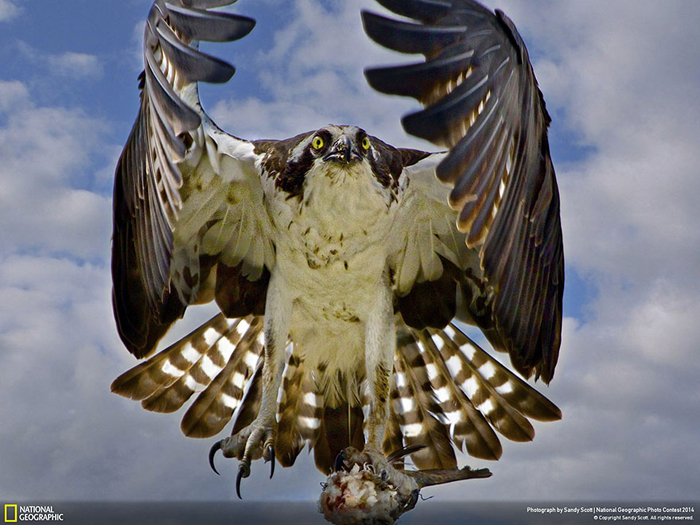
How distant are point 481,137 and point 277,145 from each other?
A: 1833 millimetres

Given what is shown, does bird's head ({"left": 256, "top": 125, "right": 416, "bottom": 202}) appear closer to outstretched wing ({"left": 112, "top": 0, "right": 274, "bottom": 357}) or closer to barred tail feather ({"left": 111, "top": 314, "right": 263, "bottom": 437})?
outstretched wing ({"left": 112, "top": 0, "right": 274, "bottom": 357})

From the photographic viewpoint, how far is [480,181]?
3383mm

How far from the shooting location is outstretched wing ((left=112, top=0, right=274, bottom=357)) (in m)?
3.46

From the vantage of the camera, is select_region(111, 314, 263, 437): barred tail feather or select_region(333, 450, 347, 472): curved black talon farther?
select_region(111, 314, 263, 437): barred tail feather

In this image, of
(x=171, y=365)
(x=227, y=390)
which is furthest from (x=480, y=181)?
(x=171, y=365)

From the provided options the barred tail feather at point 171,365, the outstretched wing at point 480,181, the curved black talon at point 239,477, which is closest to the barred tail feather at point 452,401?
the outstretched wing at point 480,181

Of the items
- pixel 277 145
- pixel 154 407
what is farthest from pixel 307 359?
pixel 277 145

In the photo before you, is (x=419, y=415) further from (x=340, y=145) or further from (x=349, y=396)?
(x=340, y=145)

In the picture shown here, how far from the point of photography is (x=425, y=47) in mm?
3299

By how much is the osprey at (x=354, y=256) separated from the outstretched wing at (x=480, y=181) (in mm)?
12

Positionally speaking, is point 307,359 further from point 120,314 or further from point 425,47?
point 425,47

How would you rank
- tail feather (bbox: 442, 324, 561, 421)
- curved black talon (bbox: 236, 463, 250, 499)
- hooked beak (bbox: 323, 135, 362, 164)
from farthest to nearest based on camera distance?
tail feather (bbox: 442, 324, 561, 421) → curved black talon (bbox: 236, 463, 250, 499) → hooked beak (bbox: 323, 135, 362, 164)

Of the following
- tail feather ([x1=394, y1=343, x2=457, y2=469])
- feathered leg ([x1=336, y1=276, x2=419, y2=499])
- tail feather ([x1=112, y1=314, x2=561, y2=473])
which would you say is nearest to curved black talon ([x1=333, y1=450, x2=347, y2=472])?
feathered leg ([x1=336, y1=276, x2=419, y2=499])

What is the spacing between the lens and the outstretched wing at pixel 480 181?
3.22 metres
